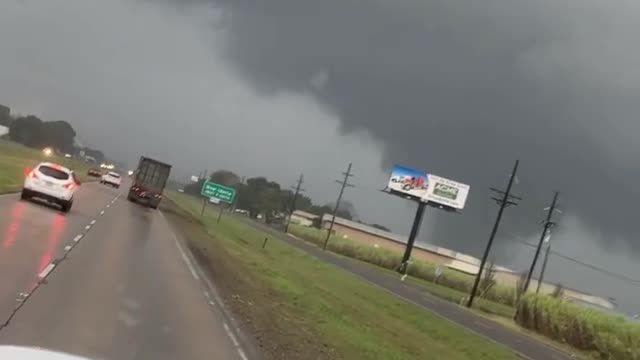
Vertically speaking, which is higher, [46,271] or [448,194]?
[448,194]

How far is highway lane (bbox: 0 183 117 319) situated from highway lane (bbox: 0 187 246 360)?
32 cm

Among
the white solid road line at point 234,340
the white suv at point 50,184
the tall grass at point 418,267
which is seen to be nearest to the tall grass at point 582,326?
the white suv at point 50,184

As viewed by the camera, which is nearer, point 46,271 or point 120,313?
point 120,313

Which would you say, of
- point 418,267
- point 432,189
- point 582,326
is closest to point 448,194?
point 432,189

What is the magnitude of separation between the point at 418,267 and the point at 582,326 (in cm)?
4589

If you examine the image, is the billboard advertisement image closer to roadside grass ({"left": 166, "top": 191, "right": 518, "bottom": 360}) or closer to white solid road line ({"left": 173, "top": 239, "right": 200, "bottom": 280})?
roadside grass ({"left": 166, "top": 191, "right": 518, "bottom": 360})

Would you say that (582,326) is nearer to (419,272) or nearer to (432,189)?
(419,272)

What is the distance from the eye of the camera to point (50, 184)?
32.0m

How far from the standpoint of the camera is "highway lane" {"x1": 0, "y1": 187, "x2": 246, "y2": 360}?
33.6 feet

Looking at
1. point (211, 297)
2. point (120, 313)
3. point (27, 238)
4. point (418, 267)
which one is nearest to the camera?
point (120, 313)

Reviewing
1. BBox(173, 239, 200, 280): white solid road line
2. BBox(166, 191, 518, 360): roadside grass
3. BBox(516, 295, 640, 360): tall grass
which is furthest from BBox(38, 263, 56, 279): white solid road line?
BBox(516, 295, 640, 360): tall grass

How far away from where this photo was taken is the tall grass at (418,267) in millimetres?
80250

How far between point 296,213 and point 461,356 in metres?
173

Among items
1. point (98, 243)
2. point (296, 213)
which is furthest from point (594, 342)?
point (296, 213)
